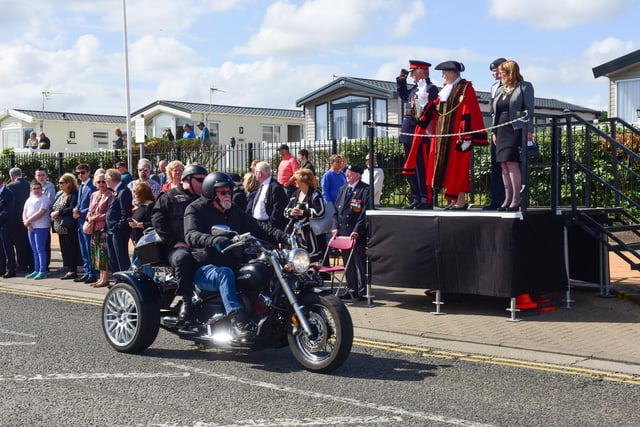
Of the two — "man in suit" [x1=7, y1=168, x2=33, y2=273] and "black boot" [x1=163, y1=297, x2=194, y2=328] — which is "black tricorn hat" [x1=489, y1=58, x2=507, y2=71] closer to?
"black boot" [x1=163, y1=297, x2=194, y2=328]

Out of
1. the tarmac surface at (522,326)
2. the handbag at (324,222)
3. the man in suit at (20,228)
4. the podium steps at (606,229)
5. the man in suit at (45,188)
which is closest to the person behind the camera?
the tarmac surface at (522,326)

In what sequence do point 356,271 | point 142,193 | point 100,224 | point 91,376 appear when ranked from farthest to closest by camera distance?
point 100,224 < point 142,193 < point 356,271 < point 91,376

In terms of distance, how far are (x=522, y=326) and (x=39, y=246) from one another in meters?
9.50

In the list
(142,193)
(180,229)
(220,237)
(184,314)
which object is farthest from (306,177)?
(220,237)

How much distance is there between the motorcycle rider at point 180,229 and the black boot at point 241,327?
68 cm

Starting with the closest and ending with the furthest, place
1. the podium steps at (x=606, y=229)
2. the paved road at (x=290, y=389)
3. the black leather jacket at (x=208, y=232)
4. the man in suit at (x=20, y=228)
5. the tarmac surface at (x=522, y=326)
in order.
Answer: the paved road at (x=290, y=389)
the black leather jacket at (x=208, y=232)
the tarmac surface at (x=522, y=326)
the podium steps at (x=606, y=229)
the man in suit at (x=20, y=228)

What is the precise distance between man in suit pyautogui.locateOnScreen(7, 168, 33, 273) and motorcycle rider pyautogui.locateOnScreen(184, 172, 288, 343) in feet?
29.6

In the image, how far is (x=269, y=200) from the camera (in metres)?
12.1

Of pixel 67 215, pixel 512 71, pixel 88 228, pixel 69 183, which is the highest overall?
pixel 512 71

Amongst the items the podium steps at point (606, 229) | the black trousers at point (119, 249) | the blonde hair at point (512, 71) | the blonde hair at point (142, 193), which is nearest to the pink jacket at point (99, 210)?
the black trousers at point (119, 249)

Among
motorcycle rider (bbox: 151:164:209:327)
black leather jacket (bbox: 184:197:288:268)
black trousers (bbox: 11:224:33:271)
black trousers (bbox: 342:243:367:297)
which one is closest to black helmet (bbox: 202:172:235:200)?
black leather jacket (bbox: 184:197:288:268)

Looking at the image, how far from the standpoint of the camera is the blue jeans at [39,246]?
588 inches

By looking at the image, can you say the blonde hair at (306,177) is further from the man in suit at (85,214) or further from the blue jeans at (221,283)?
the man in suit at (85,214)

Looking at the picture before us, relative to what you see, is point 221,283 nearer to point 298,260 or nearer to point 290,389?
point 298,260
